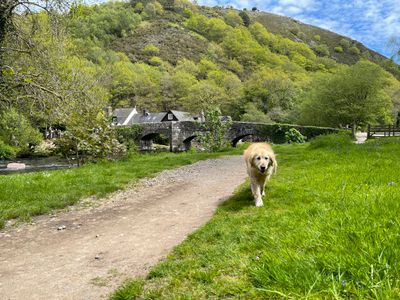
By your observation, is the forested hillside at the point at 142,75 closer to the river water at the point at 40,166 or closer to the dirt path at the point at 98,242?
the dirt path at the point at 98,242

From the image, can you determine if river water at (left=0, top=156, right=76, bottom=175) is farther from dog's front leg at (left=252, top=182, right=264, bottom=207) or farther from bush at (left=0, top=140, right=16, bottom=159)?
dog's front leg at (left=252, top=182, right=264, bottom=207)

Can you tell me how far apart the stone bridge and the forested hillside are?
705 centimetres

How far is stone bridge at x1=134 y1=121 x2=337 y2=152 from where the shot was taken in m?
48.8

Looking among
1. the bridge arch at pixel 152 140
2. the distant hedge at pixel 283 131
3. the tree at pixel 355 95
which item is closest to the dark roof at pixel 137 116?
the bridge arch at pixel 152 140

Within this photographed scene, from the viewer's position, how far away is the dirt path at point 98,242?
4328mm

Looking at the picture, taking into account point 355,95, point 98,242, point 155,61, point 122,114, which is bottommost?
point 98,242

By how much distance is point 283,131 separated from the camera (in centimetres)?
4931

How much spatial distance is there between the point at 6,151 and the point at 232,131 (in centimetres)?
3339

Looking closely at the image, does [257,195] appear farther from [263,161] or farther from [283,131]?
[283,131]

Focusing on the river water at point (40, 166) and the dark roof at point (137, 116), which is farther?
the dark roof at point (137, 116)

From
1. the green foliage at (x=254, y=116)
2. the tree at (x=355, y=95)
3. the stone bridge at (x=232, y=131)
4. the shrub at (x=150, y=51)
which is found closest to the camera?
the tree at (x=355, y=95)

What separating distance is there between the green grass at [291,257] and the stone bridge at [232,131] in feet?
130

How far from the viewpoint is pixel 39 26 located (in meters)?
10.5

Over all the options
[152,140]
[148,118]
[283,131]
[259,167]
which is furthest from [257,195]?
[148,118]
